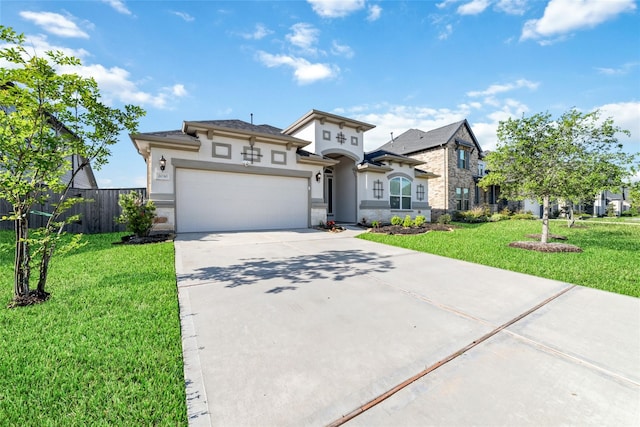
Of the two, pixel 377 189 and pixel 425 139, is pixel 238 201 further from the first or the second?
pixel 425 139

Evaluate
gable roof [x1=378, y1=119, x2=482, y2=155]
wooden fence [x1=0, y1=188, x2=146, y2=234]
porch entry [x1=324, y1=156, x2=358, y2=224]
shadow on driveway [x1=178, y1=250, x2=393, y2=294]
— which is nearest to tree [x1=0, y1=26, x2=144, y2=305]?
shadow on driveway [x1=178, y1=250, x2=393, y2=294]

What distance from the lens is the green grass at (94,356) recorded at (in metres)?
1.58

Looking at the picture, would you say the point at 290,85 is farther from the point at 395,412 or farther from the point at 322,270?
the point at 395,412

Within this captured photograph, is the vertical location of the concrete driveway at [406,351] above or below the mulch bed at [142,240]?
below

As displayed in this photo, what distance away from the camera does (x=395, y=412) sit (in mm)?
1618

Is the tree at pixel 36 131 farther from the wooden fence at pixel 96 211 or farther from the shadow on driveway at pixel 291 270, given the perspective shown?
the wooden fence at pixel 96 211

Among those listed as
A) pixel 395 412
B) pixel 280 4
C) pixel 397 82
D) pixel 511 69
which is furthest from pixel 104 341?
pixel 511 69

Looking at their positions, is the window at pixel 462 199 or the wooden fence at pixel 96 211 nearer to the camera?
the wooden fence at pixel 96 211

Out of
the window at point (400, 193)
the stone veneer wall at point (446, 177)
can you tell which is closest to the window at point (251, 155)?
the window at point (400, 193)

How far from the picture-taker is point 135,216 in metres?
7.95

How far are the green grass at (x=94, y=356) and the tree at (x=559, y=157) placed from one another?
934 cm

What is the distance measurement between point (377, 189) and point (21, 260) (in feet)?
44.3

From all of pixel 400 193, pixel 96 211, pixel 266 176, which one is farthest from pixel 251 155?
pixel 400 193

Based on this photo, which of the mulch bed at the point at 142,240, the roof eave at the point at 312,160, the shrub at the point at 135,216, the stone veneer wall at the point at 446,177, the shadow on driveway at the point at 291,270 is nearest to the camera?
the shadow on driveway at the point at 291,270
